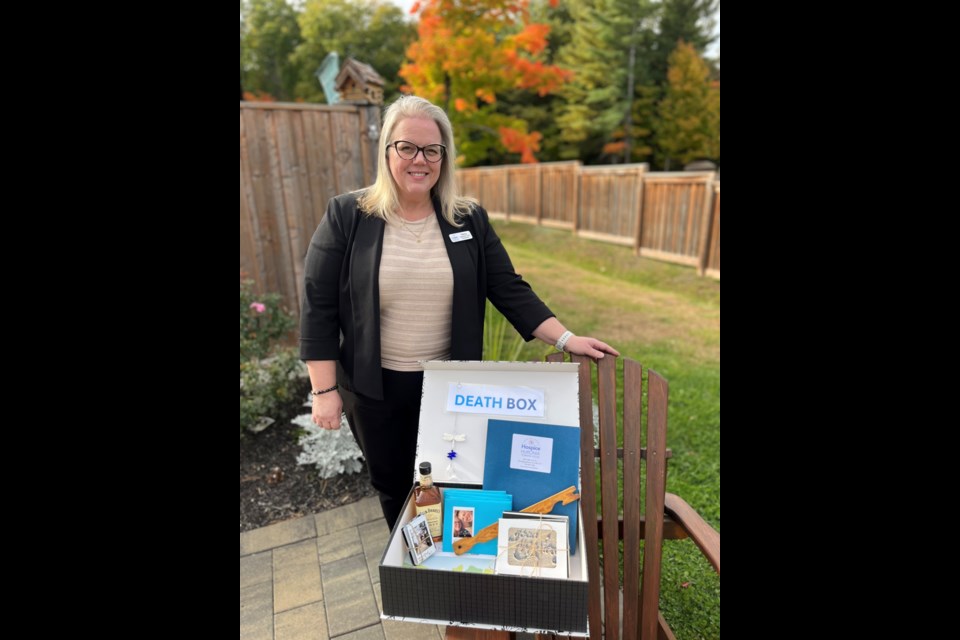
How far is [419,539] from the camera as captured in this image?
1362mm

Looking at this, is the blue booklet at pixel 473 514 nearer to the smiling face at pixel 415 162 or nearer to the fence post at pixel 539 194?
the smiling face at pixel 415 162

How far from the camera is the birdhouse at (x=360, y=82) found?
13.3ft

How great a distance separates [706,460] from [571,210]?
8.77m

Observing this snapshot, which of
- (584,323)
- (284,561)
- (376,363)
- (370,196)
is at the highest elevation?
(370,196)

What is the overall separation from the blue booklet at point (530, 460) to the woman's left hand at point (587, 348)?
312 millimetres

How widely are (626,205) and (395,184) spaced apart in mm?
8490

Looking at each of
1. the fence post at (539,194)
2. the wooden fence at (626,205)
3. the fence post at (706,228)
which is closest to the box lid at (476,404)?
the wooden fence at (626,205)

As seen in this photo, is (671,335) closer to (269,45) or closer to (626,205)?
(626,205)

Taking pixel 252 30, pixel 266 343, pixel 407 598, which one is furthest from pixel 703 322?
pixel 252 30

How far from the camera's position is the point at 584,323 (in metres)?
5.71

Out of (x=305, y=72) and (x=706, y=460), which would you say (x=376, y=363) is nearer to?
(x=706, y=460)

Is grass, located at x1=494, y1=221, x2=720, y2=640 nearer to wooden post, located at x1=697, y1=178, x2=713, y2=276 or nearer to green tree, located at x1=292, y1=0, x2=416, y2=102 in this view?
wooden post, located at x1=697, y1=178, x2=713, y2=276

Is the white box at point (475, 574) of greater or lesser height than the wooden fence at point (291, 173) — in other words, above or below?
below
